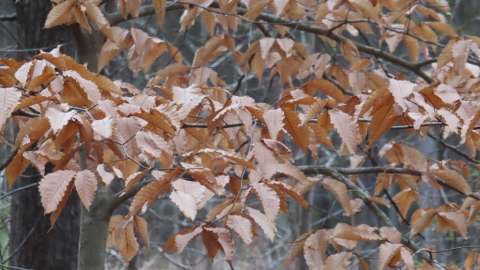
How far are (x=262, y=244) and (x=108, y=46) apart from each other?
735 cm

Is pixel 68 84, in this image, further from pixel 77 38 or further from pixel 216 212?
pixel 77 38

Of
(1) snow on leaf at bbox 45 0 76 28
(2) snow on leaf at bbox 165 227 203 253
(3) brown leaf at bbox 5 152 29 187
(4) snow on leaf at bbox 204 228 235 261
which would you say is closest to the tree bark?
(1) snow on leaf at bbox 45 0 76 28

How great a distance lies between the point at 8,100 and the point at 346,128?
0.79 meters

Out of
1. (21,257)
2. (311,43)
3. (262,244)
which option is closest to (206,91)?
(21,257)

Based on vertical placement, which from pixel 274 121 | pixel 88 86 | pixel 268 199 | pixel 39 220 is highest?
pixel 88 86

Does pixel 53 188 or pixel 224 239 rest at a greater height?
pixel 53 188

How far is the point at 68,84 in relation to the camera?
1572 millimetres

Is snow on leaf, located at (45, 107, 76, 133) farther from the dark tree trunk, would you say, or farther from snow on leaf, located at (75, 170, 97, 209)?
the dark tree trunk

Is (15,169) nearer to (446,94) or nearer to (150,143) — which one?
(150,143)

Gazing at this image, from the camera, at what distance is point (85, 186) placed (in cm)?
141

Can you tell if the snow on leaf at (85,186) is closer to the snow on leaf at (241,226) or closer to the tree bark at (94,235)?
the snow on leaf at (241,226)

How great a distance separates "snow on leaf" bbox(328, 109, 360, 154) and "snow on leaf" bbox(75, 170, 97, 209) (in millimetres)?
606

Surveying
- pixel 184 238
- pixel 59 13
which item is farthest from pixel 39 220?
pixel 184 238

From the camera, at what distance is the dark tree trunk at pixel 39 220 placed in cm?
302
